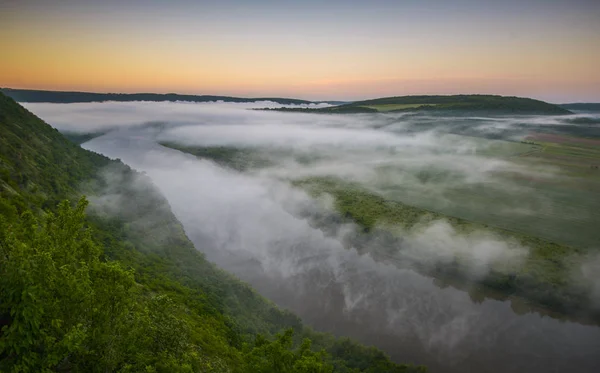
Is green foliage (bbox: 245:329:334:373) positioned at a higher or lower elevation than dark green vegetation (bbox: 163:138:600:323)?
higher

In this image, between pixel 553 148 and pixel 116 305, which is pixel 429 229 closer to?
pixel 116 305

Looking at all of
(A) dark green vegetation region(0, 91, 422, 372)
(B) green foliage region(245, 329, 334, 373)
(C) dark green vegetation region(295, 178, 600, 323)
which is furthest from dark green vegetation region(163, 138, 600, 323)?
(B) green foliage region(245, 329, 334, 373)

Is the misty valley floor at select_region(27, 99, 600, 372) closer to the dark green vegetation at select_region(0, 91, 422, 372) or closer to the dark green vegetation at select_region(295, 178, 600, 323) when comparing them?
the dark green vegetation at select_region(295, 178, 600, 323)

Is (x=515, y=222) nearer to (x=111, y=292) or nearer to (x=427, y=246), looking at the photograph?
(x=427, y=246)

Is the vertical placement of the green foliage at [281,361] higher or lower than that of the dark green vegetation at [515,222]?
higher

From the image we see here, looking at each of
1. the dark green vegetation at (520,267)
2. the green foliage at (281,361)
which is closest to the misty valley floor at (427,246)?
the dark green vegetation at (520,267)

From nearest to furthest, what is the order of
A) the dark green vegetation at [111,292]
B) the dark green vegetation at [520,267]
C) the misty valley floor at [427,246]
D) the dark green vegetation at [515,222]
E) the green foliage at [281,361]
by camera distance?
the dark green vegetation at [111,292] → the green foliage at [281,361] → the misty valley floor at [427,246] → the dark green vegetation at [520,267] → the dark green vegetation at [515,222]

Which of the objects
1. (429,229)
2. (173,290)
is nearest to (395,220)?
(429,229)

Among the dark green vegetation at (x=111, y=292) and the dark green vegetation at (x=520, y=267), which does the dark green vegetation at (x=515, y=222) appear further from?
the dark green vegetation at (x=111, y=292)
